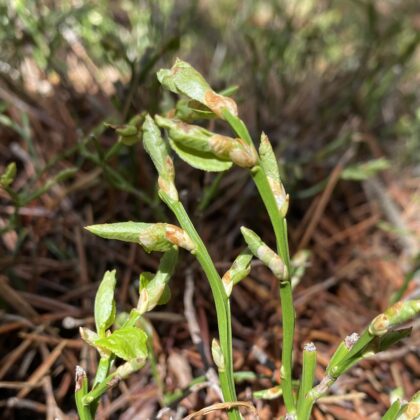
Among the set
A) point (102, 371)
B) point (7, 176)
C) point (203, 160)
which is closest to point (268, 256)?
point (203, 160)

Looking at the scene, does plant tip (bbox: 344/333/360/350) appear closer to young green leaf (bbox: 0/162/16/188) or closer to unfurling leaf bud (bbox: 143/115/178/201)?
unfurling leaf bud (bbox: 143/115/178/201)

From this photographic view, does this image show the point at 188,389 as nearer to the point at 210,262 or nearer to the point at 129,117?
the point at 210,262

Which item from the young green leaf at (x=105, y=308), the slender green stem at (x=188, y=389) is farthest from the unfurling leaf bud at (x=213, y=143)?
the slender green stem at (x=188, y=389)

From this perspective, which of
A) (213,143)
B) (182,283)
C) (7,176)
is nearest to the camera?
(213,143)

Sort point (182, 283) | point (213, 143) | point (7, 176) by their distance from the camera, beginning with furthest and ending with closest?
point (182, 283) < point (7, 176) < point (213, 143)

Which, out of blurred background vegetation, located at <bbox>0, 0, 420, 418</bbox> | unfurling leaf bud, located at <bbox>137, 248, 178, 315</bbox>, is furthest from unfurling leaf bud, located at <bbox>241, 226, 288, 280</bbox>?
blurred background vegetation, located at <bbox>0, 0, 420, 418</bbox>

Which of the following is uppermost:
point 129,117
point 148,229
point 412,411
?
point 129,117

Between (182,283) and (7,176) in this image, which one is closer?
(7,176)

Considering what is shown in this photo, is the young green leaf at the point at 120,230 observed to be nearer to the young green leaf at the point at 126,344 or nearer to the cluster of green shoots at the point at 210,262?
the cluster of green shoots at the point at 210,262
